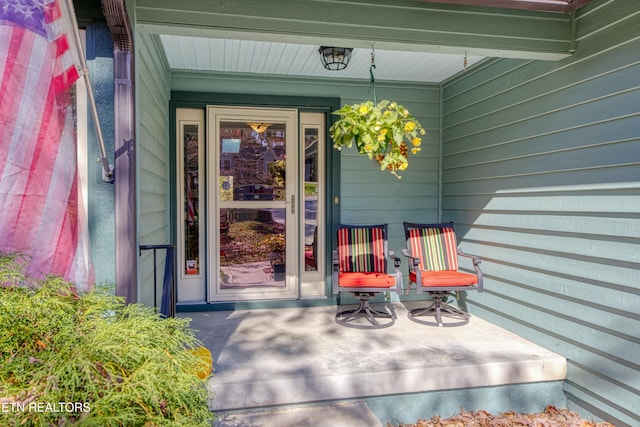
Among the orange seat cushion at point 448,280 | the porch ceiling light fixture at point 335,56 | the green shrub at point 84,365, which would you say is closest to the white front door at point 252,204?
the porch ceiling light fixture at point 335,56

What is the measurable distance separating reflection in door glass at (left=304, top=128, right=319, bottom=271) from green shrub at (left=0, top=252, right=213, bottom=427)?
3.24 meters

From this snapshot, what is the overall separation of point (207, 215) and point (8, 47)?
284cm

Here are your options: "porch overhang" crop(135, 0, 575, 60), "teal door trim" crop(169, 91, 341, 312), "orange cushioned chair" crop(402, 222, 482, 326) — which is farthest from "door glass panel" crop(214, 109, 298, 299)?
"porch overhang" crop(135, 0, 575, 60)

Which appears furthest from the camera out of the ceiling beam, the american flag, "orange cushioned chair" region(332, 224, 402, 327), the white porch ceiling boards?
"orange cushioned chair" region(332, 224, 402, 327)

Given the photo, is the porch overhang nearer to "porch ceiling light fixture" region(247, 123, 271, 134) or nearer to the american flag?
the american flag

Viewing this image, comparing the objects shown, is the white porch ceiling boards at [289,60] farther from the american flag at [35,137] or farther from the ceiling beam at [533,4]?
the american flag at [35,137]

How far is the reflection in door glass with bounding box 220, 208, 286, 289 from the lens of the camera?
4.23 metres

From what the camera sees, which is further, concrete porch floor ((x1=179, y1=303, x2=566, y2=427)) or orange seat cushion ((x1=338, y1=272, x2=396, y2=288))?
orange seat cushion ((x1=338, y1=272, x2=396, y2=288))

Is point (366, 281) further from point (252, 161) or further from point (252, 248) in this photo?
point (252, 161)

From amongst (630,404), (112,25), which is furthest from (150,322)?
(630,404)

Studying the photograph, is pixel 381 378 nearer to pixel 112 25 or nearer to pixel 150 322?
pixel 150 322

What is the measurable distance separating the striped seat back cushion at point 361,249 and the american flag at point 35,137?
8.66 ft

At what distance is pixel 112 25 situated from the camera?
6.21ft

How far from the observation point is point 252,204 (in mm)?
4250
